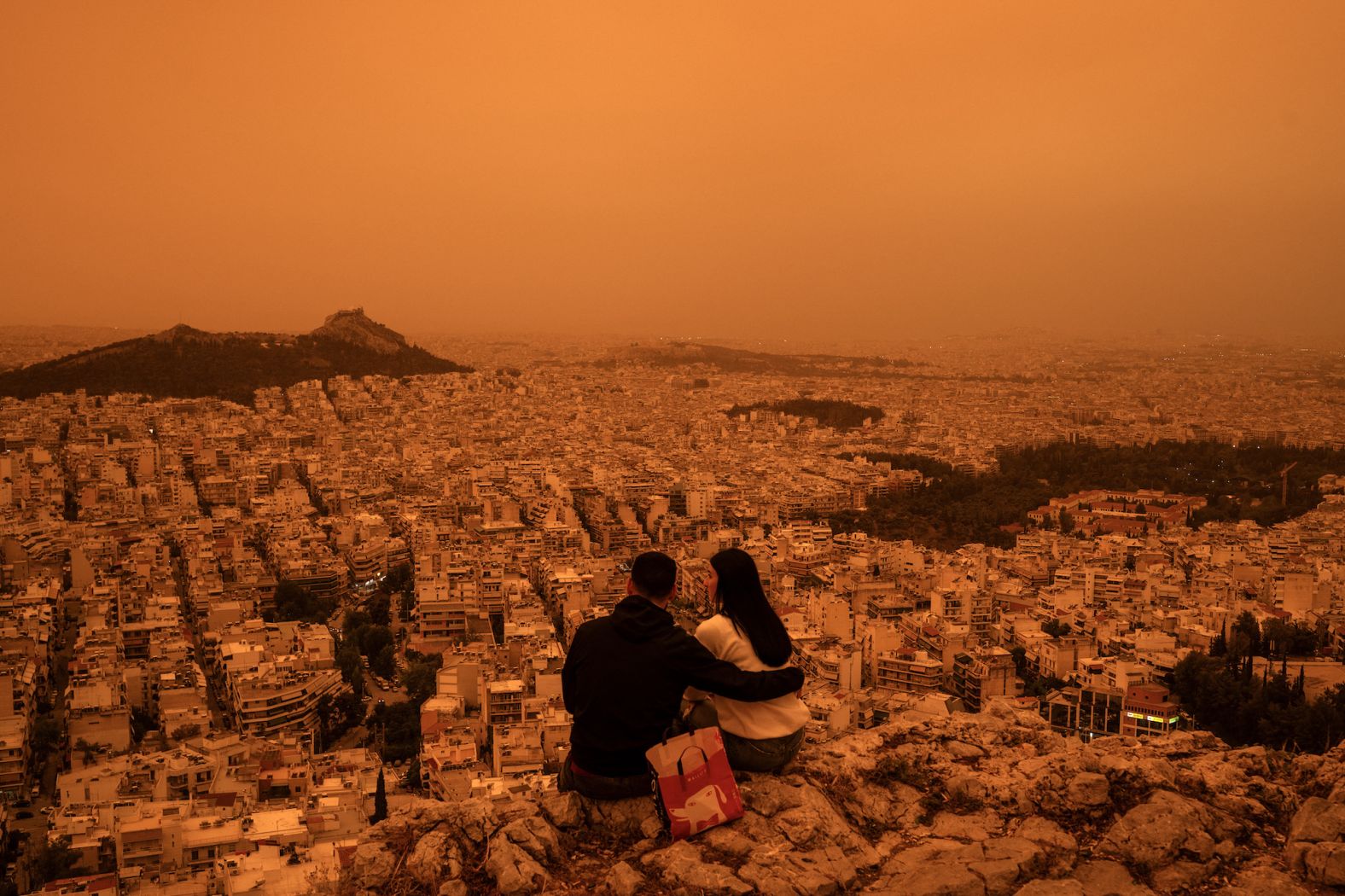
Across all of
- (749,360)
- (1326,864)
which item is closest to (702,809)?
(1326,864)

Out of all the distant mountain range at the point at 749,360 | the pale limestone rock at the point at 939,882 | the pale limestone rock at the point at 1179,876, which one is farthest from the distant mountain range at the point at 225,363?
the pale limestone rock at the point at 1179,876

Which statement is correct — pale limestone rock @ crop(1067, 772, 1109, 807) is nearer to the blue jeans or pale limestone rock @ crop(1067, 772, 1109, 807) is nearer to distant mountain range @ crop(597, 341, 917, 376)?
the blue jeans

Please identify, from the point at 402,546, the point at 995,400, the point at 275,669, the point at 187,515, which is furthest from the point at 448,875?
the point at 995,400

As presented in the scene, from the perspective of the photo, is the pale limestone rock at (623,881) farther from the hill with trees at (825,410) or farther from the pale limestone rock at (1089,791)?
the hill with trees at (825,410)

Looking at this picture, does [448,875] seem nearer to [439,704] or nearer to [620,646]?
[620,646]

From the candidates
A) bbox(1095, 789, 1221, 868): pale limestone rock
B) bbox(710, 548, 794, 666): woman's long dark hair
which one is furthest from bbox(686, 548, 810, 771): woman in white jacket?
bbox(1095, 789, 1221, 868): pale limestone rock

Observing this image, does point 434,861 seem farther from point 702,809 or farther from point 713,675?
point 713,675
